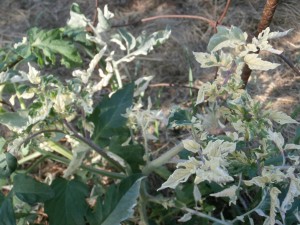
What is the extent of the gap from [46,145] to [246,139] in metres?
0.64

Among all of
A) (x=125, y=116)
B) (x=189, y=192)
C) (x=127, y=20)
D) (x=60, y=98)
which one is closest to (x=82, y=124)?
(x=125, y=116)

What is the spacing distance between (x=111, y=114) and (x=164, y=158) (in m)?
0.18

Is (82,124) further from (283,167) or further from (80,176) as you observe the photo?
(283,167)

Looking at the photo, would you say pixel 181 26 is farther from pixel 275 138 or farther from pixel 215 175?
pixel 215 175

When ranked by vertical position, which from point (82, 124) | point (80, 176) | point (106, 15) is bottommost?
point (80, 176)

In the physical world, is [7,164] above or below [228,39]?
below

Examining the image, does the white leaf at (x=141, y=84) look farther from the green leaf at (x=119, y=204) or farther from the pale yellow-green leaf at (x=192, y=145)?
the pale yellow-green leaf at (x=192, y=145)

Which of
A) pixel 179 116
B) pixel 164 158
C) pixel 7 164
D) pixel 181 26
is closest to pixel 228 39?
pixel 179 116

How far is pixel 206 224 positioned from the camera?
1.31 metres

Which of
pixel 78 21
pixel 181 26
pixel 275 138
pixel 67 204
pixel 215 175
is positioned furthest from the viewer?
pixel 181 26

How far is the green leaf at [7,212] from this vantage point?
1100mm

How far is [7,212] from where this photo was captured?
112cm

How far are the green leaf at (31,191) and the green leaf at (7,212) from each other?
34 mm

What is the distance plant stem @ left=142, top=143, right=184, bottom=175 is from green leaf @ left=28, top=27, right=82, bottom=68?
36 centimetres
